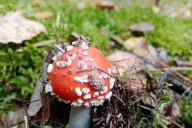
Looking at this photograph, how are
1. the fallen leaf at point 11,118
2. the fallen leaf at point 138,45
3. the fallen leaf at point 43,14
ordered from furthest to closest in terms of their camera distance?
the fallen leaf at point 43,14 → the fallen leaf at point 138,45 → the fallen leaf at point 11,118

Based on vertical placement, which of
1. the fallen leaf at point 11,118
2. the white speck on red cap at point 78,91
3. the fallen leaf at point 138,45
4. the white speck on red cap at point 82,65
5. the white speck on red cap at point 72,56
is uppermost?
the fallen leaf at point 138,45

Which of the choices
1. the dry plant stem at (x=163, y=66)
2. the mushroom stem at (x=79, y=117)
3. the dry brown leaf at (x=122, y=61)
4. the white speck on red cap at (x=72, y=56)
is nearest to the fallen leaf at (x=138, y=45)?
the dry plant stem at (x=163, y=66)

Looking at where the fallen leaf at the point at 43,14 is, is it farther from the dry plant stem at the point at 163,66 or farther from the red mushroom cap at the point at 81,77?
the red mushroom cap at the point at 81,77

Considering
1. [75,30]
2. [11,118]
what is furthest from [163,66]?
[11,118]

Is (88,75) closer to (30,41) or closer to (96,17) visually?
(30,41)

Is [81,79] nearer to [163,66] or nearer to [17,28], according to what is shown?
[17,28]

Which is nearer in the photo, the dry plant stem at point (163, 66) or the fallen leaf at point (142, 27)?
the dry plant stem at point (163, 66)
